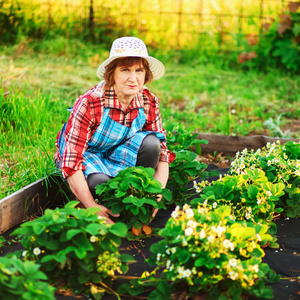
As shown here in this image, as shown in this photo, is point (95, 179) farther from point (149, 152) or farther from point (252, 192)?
point (252, 192)

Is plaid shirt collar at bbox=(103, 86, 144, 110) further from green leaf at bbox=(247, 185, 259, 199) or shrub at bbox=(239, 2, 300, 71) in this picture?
shrub at bbox=(239, 2, 300, 71)

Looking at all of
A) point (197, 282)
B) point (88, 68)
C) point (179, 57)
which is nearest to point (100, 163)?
point (197, 282)

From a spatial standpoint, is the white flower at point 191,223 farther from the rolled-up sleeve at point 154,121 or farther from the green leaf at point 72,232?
the rolled-up sleeve at point 154,121

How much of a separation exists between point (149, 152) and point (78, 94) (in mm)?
2315

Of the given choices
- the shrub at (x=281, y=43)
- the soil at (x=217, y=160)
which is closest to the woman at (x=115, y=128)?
the soil at (x=217, y=160)

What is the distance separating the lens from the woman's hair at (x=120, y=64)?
8.54ft

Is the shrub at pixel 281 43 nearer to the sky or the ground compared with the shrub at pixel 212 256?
nearer to the sky

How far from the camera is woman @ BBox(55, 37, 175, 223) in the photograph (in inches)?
101

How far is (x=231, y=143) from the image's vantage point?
13.3ft

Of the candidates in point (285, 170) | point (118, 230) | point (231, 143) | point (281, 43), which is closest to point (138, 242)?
point (118, 230)

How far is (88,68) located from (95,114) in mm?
3450

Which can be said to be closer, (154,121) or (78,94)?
(154,121)


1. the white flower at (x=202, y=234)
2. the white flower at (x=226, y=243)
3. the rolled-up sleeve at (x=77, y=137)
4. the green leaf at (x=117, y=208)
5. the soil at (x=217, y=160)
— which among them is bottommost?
the soil at (x=217, y=160)

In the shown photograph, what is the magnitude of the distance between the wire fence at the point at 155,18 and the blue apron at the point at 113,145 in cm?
475
